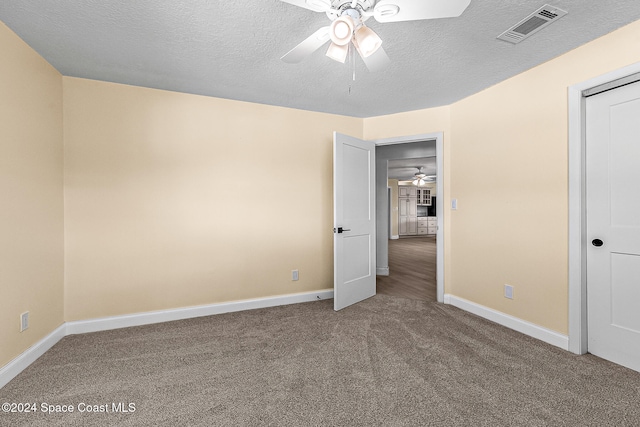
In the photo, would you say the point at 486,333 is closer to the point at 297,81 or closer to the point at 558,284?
the point at 558,284

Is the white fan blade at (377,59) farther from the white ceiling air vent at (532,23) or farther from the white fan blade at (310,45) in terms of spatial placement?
the white ceiling air vent at (532,23)

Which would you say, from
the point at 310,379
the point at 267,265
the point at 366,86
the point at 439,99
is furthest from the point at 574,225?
the point at 267,265

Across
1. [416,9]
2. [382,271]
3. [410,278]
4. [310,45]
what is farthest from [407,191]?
[416,9]

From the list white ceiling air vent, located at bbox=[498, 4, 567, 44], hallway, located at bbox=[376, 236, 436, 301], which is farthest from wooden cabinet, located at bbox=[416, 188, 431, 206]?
white ceiling air vent, located at bbox=[498, 4, 567, 44]

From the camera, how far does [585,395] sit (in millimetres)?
1732

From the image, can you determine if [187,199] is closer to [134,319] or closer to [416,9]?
[134,319]

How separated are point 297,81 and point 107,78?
1772 millimetres

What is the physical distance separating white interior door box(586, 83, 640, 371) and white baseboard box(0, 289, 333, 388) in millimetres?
2524

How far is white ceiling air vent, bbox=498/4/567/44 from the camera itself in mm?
1758

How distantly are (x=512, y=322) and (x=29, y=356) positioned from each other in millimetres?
4010

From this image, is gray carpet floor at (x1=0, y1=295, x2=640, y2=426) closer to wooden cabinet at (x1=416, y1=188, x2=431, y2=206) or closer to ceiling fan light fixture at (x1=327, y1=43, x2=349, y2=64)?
ceiling fan light fixture at (x1=327, y1=43, x2=349, y2=64)

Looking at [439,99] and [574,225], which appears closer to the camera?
[574,225]

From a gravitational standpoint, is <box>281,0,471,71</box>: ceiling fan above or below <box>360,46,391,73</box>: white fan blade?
above

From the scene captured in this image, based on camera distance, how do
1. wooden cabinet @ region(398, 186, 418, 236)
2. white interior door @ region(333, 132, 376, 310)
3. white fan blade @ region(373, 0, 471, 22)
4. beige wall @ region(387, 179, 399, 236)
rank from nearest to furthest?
1. white fan blade @ region(373, 0, 471, 22)
2. white interior door @ region(333, 132, 376, 310)
3. beige wall @ region(387, 179, 399, 236)
4. wooden cabinet @ region(398, 186, 418, 236)
